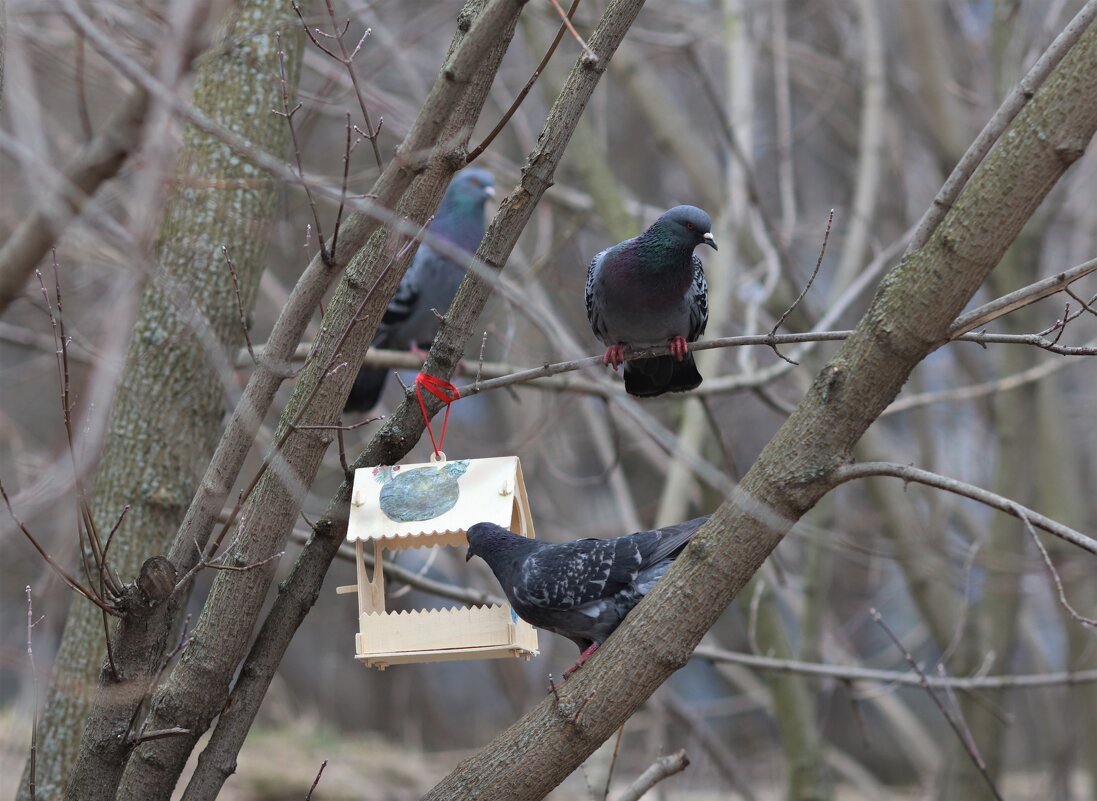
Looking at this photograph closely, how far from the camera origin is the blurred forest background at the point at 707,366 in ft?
13.2

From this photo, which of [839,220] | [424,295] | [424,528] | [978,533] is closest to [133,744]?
[424,528]

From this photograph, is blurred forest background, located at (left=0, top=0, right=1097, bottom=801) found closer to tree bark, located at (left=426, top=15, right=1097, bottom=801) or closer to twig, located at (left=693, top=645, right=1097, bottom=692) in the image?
twig, located at (left=693, top=645, right=1097, bottom=692)

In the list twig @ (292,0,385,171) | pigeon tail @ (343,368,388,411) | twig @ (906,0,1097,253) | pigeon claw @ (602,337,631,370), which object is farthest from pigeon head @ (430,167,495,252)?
twig @ (906,0,1097,253)

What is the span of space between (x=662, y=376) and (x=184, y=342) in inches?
62.9

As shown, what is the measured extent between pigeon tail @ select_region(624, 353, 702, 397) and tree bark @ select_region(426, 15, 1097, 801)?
1.44 m

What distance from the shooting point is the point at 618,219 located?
18.1ft

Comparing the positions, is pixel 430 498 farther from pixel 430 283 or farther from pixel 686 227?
pixel 430 283

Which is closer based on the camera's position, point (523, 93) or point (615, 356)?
point (523, 93)

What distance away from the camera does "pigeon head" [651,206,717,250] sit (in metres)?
3.60

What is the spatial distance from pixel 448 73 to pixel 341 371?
28.4 inches

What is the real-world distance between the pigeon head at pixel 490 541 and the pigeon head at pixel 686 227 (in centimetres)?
136

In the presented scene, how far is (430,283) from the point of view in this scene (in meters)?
5.83

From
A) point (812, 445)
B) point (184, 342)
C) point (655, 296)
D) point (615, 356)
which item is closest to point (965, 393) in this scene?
point (655, 296)

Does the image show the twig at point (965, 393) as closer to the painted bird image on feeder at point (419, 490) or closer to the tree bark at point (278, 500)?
the painted bird image on feeder at point (419, 490)
